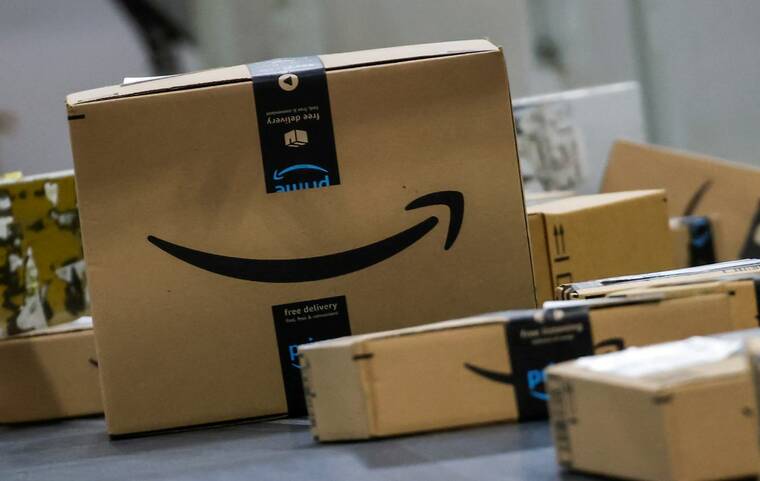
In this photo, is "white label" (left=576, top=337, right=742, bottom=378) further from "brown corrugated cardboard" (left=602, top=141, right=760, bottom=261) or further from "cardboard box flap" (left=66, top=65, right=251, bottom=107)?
"brown corrugated cardboard" (left=602, top=141, right=760, bottom=261)

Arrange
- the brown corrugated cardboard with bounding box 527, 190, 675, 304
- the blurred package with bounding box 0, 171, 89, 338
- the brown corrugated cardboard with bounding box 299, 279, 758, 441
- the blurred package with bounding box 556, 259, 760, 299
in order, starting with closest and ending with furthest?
the brown corrugated cardboard with bounding box 299, 279, 758, 441
the blurred package with bounding box 556, 259, 760, 299
the brown corrugated cardboard with bounding box 527, 190, 675, 304
the blurred package with bounding box 0, 171, 89, 338

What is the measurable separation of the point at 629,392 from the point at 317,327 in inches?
24.9

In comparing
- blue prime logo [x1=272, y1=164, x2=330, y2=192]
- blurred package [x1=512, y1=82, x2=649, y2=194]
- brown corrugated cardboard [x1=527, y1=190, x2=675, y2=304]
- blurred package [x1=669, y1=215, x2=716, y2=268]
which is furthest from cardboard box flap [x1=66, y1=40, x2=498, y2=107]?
blurred package [x1=512, y1=82, x2=649, y2=194]

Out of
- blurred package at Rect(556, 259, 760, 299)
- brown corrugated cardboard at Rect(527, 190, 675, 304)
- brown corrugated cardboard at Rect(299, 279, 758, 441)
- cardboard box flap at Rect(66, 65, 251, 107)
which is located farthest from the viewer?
brown corrugated cardboard at Rect(527, 190, 675, 304)

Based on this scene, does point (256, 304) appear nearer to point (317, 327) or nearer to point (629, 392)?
point (317, 327)

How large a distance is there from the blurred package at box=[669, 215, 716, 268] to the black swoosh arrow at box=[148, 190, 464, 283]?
101 cm

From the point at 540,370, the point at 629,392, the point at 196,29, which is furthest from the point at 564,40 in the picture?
the point at 629,392

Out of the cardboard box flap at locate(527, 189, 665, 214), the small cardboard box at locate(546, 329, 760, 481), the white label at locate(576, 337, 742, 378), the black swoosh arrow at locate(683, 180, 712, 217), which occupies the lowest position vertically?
the small cardboard box at locate(546, 329, 760, 481)

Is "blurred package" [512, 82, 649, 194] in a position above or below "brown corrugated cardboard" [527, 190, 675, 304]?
above

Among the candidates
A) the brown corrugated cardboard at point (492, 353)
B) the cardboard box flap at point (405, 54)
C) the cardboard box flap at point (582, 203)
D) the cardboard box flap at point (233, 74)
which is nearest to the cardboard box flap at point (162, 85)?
the cardboard box flap at point (233, 74)

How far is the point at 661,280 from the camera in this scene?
1546 mm

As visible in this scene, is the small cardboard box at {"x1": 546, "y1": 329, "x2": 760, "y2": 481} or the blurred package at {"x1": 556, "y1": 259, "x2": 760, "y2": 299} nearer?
the small cardboard box at {"x1": 546, "y1": 329, "x2": 760, "y2": 481}

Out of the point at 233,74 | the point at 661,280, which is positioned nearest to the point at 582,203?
the point at 661,280

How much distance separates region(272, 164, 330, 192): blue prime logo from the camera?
63.7 inches
